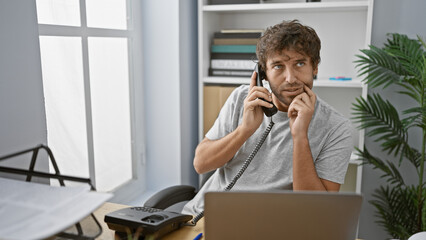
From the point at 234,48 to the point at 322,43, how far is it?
0.56 m

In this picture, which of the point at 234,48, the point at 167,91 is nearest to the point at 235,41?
the point at 234,48

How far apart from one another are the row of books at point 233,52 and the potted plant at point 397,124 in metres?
0.68

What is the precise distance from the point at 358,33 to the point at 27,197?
212 centimetres

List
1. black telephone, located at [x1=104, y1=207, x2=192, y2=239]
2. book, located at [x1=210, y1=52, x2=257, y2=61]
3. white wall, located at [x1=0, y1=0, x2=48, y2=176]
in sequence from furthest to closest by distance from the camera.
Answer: book, located at [x1=210, y1=52, x2=257, y2=61], white wall, located at [x1=0, y1=0, x2=48, y2=176], black telephone, located at [x1=104, y1=207, x2=192, y2=239]

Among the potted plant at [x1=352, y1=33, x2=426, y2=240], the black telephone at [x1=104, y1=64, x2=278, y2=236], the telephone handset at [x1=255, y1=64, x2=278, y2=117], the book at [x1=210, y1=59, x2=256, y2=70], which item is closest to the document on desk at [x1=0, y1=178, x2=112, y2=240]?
the black telephone at [x1=104, y1=64, x2=278, y2=236]

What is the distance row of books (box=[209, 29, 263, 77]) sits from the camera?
2.49m

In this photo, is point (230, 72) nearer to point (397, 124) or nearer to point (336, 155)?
point (397, 124)

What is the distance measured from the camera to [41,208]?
0.89m

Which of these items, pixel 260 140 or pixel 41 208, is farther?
pixel 260 140

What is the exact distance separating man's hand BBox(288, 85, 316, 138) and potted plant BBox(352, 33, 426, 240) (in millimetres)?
684

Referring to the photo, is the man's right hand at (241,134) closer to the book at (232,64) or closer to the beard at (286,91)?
the beard at (286,91)

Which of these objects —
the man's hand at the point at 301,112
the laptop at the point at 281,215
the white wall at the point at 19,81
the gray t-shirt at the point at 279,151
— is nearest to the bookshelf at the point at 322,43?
the gray t-shirt at the point at 279,151

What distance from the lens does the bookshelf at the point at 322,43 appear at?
2.41m

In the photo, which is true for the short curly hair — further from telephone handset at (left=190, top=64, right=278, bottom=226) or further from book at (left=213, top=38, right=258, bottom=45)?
book at (left=213, top=38, right=258, bottom=45)
